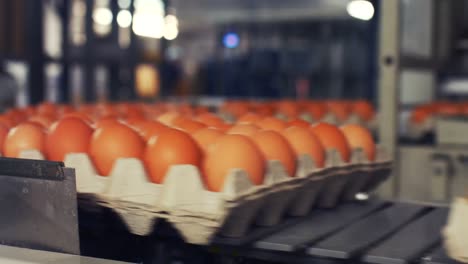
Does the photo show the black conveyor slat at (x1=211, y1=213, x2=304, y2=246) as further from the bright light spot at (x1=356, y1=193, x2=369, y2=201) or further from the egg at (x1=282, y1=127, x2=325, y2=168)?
the bright light spot at (x1=356, y1=193, x2=369, y2=201)

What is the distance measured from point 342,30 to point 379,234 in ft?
45.4

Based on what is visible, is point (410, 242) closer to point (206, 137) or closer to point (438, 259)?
point (438, 259)

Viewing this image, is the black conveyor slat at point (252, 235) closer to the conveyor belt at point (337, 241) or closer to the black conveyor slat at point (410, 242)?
the conveyor belt at point (337, 241)

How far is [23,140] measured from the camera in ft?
4.58

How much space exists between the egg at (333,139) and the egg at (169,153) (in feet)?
1.12

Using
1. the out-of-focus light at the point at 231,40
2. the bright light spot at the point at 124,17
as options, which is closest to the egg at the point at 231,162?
the bright light spot at the point at 124,17

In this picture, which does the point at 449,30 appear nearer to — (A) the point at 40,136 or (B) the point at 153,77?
(B) the point at 153,77

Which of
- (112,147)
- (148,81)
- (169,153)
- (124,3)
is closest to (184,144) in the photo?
(169,153)

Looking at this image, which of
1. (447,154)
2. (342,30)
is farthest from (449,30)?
(342,30)

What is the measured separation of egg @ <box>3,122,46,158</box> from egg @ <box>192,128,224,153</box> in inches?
12.0

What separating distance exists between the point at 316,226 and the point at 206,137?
0.90 feet

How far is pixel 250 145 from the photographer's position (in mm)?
1235

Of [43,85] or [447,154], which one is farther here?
[43,85]

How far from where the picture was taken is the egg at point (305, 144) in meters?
1.40
